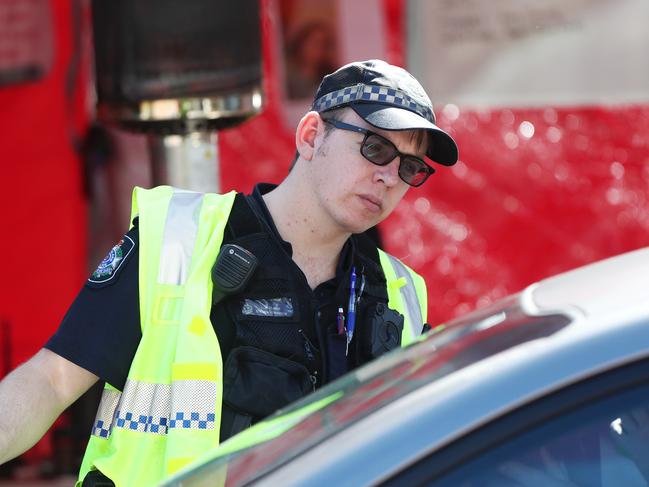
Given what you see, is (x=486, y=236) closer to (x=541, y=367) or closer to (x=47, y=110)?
(x=47, y=110)

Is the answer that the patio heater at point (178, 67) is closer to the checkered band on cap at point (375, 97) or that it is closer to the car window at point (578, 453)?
the checkered band on cap at point (375, 97)

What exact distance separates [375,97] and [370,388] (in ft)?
2.44

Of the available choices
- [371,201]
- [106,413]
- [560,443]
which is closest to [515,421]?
[560,443]

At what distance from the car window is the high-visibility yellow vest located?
0.81 metres

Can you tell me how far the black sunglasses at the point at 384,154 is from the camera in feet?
7.77

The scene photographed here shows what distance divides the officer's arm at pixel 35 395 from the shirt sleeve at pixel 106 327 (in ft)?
0.08

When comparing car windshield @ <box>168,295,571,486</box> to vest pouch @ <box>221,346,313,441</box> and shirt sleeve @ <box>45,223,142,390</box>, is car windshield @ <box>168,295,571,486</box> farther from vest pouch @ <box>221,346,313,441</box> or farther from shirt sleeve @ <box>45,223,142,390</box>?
shirt sleeve @ <box>45,223,142,390</box>

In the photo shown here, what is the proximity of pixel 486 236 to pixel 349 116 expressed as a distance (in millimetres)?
3419

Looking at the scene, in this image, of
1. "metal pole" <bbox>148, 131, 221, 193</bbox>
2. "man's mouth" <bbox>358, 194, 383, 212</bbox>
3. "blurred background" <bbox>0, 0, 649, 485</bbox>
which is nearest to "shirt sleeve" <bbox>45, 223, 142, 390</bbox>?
"man's mouth" <bbox>358, 194, 383, 212</bbox>

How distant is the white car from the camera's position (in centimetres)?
149

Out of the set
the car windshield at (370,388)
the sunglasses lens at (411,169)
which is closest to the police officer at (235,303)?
the sunglasses lens at (411,169)

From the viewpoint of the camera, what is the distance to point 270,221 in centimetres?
243

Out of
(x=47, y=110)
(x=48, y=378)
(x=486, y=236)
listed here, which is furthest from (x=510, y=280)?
(x=48, y=378)

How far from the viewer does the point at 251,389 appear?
2246 mm
